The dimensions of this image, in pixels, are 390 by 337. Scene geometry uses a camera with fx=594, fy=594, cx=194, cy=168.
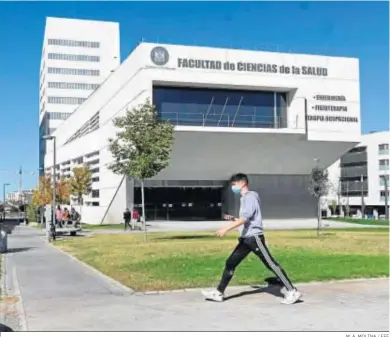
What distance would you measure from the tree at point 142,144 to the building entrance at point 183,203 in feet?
97.1

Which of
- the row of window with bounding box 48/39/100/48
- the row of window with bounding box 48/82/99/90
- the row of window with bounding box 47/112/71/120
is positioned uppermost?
the row of window with bounding box 48/39/100/48

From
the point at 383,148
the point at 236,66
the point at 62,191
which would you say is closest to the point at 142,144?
the point at 236,66

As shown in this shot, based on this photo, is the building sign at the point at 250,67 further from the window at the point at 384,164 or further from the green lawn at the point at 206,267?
the window at the point at 384,164

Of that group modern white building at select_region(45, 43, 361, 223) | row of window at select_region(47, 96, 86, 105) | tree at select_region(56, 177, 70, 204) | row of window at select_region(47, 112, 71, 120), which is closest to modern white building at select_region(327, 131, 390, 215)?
modern white building at select_region(45, 43, 361, 223)

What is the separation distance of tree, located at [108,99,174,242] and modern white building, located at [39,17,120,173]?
93.6m

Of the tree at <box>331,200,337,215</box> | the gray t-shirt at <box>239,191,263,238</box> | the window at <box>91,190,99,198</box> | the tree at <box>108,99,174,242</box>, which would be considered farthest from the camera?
the tree at <box>331,200,337,215</box>

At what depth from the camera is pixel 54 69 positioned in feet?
384

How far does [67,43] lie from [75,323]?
117 meters

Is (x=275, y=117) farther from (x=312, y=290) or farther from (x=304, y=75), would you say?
(x=312, y=290)

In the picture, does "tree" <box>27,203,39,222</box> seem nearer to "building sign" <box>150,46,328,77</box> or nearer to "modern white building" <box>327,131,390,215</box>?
"building sign" <box>150,46,328,77</box>

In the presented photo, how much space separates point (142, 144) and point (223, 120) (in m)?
26.2

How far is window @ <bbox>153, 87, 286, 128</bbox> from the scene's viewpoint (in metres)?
49.5

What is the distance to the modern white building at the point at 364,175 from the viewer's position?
311 feet

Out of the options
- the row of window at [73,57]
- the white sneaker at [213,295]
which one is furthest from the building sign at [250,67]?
the row of window at [73,57]
